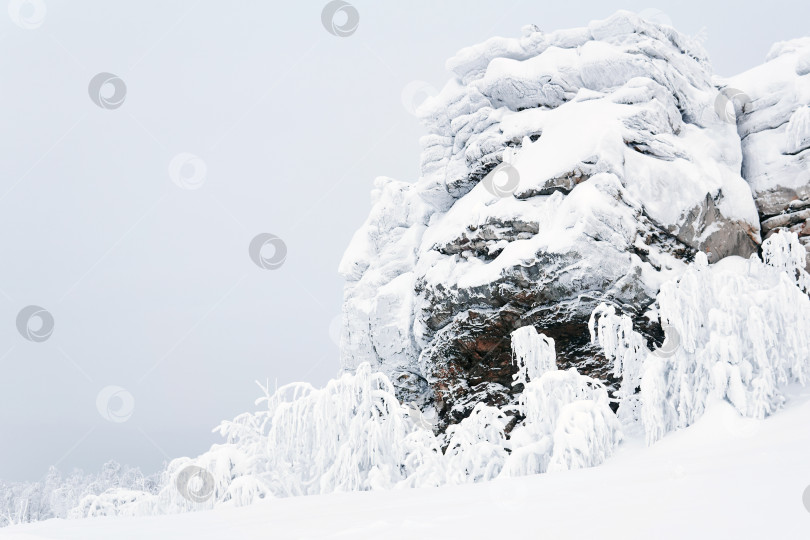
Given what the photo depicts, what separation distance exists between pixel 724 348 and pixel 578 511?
22.2ft

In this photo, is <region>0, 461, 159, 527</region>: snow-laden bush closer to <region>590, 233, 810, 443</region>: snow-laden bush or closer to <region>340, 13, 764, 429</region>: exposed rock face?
<region>340, 13, 764, 429</region>: exposed rock face

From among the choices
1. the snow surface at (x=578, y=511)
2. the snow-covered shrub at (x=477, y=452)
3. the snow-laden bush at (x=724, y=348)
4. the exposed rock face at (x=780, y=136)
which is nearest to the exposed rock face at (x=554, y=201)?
the exposed rock face at (x=780, y=136)

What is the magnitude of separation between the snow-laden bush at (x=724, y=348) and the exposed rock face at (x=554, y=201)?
5.84m

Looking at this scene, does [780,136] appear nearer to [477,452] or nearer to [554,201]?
[554,201]

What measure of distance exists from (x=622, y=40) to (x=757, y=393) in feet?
52.5

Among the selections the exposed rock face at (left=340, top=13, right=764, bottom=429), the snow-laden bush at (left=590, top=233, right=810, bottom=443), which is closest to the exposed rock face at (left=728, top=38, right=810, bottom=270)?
the exposed rock face at (left=340, top=13, right=764, bottom=429)

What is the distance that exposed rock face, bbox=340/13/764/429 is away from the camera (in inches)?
625

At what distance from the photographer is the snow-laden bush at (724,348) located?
27.9 ft

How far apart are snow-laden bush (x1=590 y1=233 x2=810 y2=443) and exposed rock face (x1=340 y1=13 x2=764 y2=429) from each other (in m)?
5.84

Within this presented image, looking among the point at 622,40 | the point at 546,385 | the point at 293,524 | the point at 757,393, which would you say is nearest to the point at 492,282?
the point at 546,385

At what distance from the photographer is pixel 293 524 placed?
4.02m

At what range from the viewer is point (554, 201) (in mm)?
16859

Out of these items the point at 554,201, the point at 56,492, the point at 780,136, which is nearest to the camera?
the point at 554,201

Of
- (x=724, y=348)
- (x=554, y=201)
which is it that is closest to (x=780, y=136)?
(x=554, y=201)
